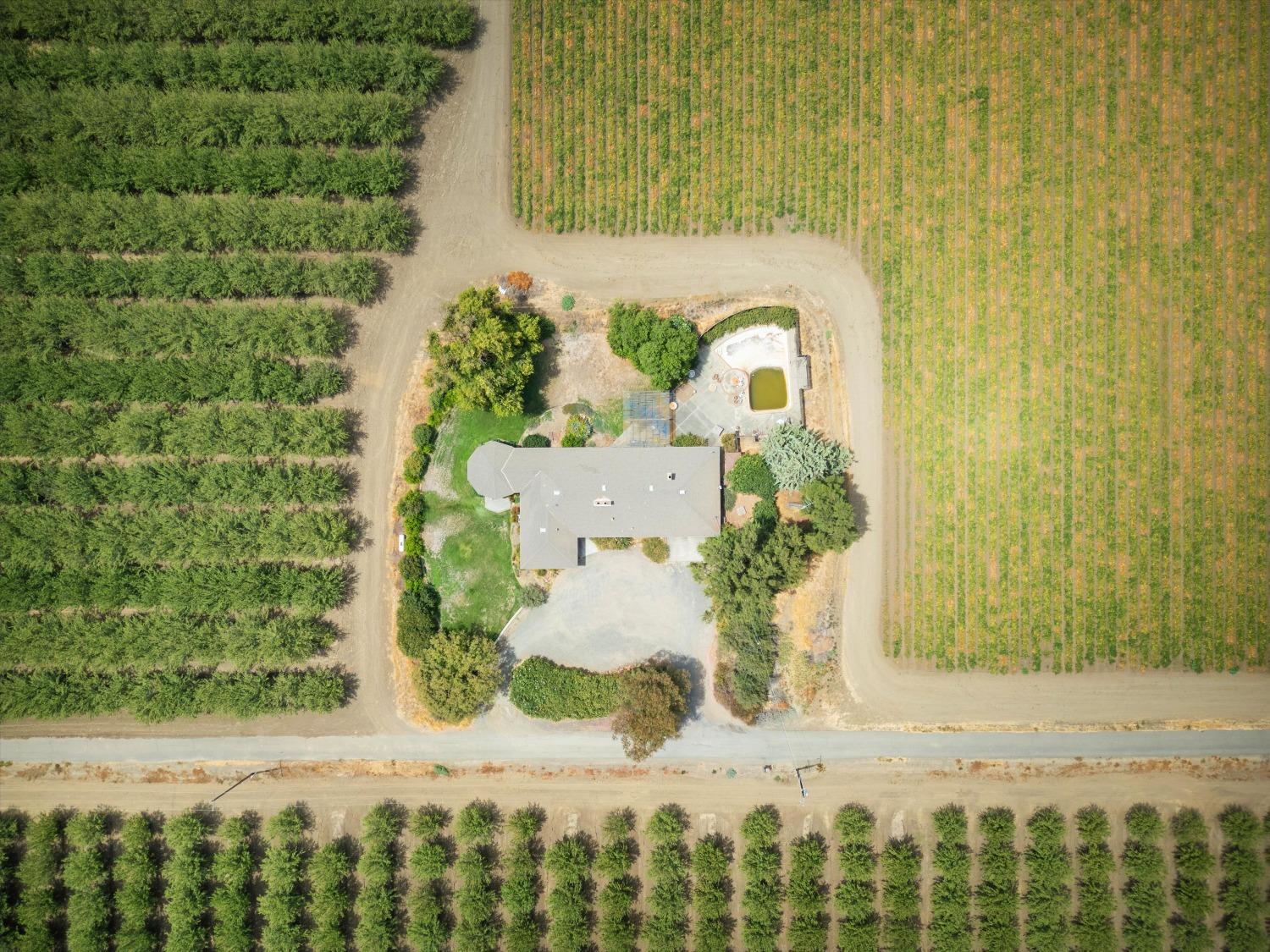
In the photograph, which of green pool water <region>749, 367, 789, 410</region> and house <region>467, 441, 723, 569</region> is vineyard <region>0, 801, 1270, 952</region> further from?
green pool water <region>749, 367, 789, 410</region>

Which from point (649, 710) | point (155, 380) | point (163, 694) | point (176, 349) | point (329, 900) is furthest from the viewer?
point (176, 349)

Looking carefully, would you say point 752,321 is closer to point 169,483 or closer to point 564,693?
point 564,693

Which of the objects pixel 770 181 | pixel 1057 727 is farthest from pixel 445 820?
pixel 770 181

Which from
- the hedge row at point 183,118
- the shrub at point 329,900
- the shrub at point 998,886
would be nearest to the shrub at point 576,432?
the hedge row at point 183,118

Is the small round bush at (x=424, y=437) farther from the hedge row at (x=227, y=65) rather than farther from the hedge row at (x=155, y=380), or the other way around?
the hedge row at (x=227, y=65)

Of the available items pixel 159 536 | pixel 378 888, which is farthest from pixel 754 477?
pixel 159 536
